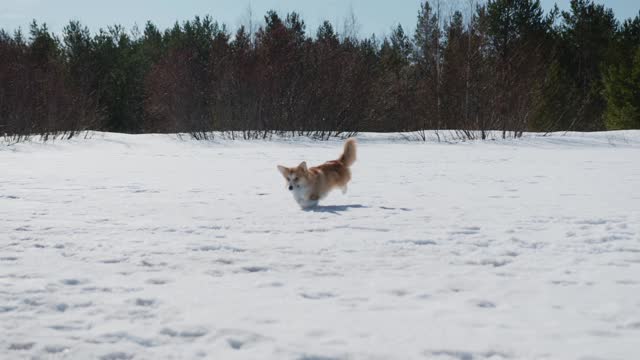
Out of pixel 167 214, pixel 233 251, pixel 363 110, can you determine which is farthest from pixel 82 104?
pixel 233 251

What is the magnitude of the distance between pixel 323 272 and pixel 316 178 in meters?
3.00

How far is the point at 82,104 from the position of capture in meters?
21.7

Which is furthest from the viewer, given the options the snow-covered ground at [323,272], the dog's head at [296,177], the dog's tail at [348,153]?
the dog's tail at [348,153]

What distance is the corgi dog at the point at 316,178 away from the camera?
21.3 ft

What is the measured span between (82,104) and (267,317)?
20.9m

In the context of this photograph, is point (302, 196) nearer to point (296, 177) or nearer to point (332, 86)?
point (296, 177)

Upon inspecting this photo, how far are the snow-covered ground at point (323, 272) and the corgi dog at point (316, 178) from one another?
0.23 m

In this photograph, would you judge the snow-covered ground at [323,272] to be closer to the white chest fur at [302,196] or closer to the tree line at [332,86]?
the white chest fur at [302,196]

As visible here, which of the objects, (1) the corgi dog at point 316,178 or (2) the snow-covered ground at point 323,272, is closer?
(2) the snow-covered ground at point 323,272

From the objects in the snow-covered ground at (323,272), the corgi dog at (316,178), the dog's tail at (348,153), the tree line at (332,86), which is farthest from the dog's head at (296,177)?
the tree line at (332,86)

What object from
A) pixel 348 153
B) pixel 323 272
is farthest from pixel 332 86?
pixel 323 272

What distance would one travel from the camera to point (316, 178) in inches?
267

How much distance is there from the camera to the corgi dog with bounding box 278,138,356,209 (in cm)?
650

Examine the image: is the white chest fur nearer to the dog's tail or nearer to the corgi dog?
the corgi dog
